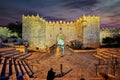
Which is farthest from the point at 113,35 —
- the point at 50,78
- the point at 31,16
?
the point at 50,78

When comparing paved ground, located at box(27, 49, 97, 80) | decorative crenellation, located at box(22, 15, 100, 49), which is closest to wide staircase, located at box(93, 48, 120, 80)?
paved ground, located at box(27, 49, 97, 80)

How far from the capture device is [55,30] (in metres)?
32.2

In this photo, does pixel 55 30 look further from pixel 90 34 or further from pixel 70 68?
pixel 70 68

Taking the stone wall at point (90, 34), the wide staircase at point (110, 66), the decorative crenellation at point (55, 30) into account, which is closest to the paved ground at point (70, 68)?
the wide staircase at point (110, 66)

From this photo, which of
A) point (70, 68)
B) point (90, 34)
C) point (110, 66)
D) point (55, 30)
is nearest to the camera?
point (110, 66)

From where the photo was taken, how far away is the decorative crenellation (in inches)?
1049

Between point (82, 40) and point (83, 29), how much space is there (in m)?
2.17

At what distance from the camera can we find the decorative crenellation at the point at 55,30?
26.7 metres

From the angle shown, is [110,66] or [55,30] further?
[55,30]

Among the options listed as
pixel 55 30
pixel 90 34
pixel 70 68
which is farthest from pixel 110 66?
pixel 55 30

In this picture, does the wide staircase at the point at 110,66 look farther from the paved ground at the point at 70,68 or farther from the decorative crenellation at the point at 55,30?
the decorative crenellation at the point at 55,30

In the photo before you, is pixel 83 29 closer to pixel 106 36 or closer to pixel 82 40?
pixel 82 40

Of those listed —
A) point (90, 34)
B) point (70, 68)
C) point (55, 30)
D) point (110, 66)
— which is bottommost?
point (70, 68)

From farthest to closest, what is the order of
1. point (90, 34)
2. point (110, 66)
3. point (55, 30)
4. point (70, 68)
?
point (55, 30), point (90, 34), point (70, 68), point (110, 66)
